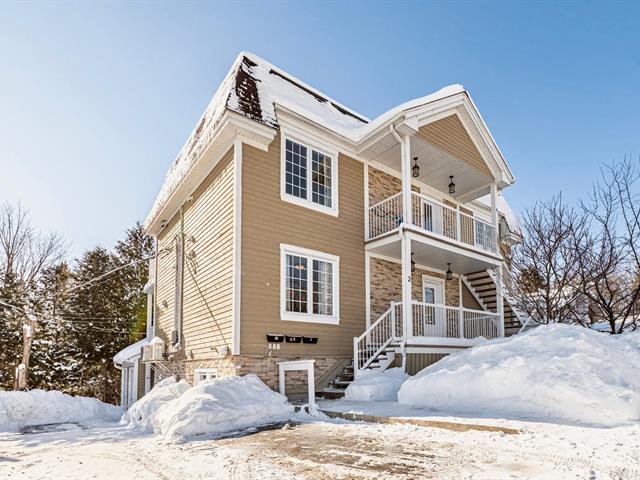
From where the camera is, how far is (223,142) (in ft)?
33.7

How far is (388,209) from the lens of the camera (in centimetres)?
1259

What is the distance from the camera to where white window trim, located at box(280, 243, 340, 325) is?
1005 cm

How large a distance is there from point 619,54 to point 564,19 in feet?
6.27

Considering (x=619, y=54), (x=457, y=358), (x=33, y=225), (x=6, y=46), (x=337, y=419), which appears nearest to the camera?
(x=337, y=419)

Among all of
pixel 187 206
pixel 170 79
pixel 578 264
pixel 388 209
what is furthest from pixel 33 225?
pixel 578 264

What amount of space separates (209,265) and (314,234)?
2734mm

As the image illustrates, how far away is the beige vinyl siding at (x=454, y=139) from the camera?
12.2 meters

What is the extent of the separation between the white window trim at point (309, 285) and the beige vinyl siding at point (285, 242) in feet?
0.32

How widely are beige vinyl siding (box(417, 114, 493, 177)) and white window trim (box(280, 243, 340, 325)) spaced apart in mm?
4178

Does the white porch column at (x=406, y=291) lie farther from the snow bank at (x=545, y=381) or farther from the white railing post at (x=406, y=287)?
the snow bank at (x=545, y=381)

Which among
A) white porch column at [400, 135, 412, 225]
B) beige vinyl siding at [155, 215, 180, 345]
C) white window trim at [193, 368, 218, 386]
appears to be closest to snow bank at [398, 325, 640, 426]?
white porch column at [400, 135, 412, 225]

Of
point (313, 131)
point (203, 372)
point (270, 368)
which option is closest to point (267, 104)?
point (313, 131)

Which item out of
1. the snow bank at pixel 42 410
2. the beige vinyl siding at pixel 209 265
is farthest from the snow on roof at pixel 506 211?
the snow bank at pixel 42 410

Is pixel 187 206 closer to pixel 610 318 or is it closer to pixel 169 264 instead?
pixel 169 264
